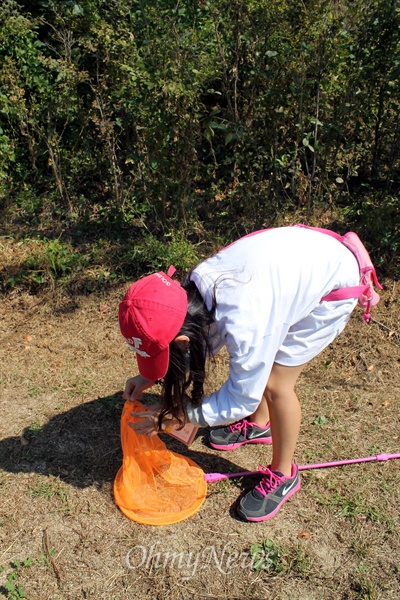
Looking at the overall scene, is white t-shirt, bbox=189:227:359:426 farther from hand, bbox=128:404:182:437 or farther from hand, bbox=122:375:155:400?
hand, bbox=122:375:155:400

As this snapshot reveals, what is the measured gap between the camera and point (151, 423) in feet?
7.68

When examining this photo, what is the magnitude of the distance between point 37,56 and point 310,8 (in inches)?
97.1

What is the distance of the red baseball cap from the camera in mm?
1875

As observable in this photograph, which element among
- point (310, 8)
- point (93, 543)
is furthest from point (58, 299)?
point (310, 8)

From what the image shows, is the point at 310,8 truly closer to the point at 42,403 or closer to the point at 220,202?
the point at 220,202

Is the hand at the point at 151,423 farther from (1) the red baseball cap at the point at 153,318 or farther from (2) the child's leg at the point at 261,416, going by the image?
(2) the child's leg at the point at 261,416

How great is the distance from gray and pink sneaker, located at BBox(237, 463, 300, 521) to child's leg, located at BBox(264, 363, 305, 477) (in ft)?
0.45

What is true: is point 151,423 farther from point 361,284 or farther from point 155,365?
point 361,284

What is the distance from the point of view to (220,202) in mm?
4695

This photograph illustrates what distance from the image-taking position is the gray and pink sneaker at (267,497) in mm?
2490

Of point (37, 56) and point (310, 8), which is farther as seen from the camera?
point (37, 56)

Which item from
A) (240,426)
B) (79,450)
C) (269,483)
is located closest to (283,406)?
(269,483)

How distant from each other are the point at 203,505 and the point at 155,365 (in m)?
0.96

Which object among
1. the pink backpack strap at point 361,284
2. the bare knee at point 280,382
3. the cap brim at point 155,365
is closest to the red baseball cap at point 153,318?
→ the cap brim at point 155,365
